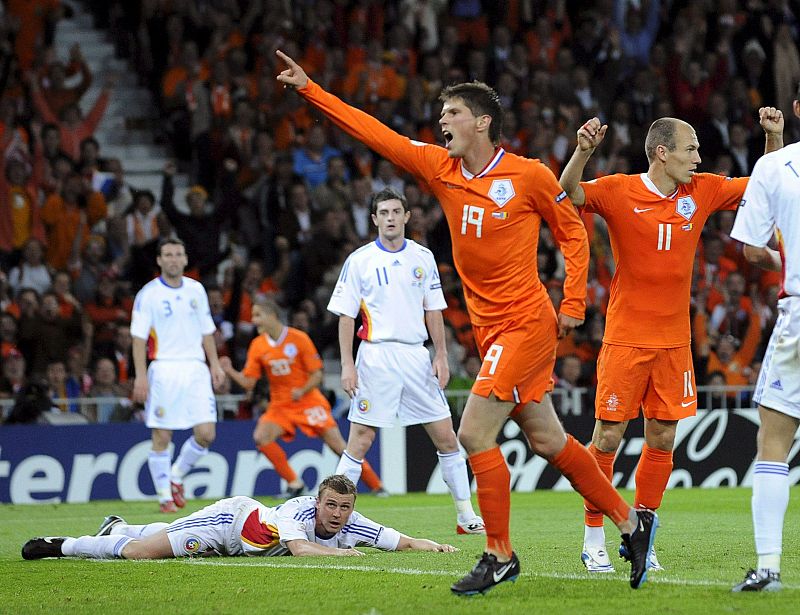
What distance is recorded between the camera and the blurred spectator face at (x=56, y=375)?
1636 centimetres

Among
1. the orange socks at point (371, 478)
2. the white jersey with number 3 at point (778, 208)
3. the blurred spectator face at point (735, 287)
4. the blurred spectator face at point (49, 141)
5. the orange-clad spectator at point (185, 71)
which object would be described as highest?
the orange-clad spectator at point (185, 71)

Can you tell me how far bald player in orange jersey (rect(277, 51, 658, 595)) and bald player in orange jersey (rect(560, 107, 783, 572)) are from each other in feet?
2.90

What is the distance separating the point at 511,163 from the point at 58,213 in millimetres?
12298

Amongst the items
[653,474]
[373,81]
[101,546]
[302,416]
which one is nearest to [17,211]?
[302,416]

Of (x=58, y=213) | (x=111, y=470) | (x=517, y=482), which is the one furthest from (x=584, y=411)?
(x=58, y=213)

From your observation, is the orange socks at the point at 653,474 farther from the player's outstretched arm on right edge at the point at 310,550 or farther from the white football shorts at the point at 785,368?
the player's outstretched arm on right edge at the point at 310,550

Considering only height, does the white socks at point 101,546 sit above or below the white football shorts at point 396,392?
below

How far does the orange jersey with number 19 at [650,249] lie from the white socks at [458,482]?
2.92 metres

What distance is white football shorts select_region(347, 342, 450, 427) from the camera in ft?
36.2

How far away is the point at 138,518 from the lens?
12867mm

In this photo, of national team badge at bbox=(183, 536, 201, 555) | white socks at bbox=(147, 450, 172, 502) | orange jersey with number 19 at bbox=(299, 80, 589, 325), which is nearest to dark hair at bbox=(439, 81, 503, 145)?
orange jersey with number 19 at bbox=(299, 80, 589, 325)

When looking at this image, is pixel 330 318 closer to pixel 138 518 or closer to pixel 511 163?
pixel 138 518

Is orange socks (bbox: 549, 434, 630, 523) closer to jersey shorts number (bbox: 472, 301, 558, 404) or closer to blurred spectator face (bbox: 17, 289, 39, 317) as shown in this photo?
jersey shorts number (bbox: 472, 301, 558, 404)

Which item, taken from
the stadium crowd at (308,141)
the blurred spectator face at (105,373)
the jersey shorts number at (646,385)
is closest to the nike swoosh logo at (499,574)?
the jersey shorts number at (646,385)
